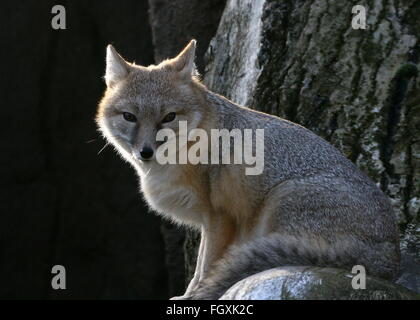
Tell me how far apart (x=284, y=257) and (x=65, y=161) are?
755cm

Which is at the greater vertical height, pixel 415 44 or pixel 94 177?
pixel 415 44

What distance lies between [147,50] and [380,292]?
815 centimetres

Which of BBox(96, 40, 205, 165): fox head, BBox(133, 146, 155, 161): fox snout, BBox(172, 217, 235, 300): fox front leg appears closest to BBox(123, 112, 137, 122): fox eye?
BBox(96, 40, 205, 165): fox head

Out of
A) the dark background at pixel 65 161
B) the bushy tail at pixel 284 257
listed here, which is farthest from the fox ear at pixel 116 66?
the dark background at pixel 65 161

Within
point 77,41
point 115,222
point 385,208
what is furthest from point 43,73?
point 385,208

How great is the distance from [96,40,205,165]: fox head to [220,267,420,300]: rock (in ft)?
4.72

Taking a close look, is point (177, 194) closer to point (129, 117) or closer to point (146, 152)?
point (146, 152)

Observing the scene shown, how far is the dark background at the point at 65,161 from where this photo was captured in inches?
492

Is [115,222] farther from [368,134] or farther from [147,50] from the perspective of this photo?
[368,134]

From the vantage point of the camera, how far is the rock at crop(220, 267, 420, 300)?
523 centimetres

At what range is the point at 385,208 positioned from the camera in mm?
6238

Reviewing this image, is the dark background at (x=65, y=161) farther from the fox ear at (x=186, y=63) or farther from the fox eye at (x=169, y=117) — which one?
the fox eye at (x=169, y=117)
